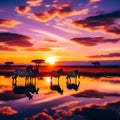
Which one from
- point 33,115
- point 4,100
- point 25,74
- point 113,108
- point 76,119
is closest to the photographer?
point 76,119

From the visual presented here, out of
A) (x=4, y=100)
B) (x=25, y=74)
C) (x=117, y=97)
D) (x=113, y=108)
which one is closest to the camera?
(x=113, y=108)

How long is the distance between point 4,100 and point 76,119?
7927 millimetres

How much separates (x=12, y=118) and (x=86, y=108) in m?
4.90

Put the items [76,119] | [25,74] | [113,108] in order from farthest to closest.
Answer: [25,74]
[113,108]
[76,119]

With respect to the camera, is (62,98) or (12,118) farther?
(62,98)

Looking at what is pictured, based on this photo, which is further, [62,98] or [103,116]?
[62,98]

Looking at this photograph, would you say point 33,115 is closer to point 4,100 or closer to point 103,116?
point 103,116

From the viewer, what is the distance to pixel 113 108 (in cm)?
1669

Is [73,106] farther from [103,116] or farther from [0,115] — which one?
[0,115]

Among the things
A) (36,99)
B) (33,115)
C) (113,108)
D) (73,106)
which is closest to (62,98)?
(36,99)

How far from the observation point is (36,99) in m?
20.2

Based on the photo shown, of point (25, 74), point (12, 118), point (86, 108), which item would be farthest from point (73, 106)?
point (25, 74)

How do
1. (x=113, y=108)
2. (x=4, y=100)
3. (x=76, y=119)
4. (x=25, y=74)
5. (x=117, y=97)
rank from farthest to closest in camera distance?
(x=25, y=74), (x=117, y=97), (x=4, y=100), (x=113, y=108), (x=76, y=119)

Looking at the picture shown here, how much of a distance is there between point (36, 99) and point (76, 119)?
7095 millimetres
